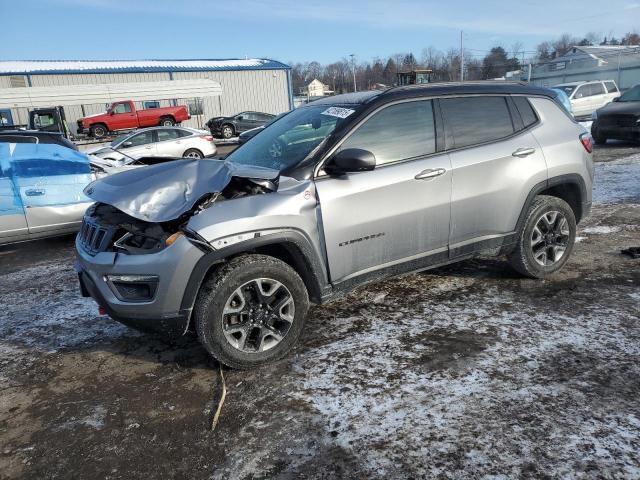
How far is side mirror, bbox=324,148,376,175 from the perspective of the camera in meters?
3.16

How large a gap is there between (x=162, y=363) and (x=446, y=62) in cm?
8024

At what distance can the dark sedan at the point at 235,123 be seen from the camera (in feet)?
85.4

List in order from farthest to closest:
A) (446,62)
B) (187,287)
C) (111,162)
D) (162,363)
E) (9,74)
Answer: (446,62) < (9,74) < (111,162) < (162,363) < (187,287)

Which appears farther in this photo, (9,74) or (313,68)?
(313,68)

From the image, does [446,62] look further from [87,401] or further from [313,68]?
[87,401]

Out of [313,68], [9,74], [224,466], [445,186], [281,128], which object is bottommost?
[224,466]

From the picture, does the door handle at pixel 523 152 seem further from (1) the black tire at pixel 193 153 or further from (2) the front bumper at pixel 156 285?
(1) the black tire at pixel 193 153

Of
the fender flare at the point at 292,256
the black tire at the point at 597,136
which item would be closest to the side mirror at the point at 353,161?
the fender flare at the point at 292,256


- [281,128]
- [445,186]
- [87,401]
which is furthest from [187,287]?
[445,186]

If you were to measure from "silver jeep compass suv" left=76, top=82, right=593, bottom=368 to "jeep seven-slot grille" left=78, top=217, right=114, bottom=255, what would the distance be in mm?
13

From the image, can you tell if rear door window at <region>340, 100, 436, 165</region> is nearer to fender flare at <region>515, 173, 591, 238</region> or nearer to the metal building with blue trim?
fender flare at <region>515, 173, 591, 238</region>

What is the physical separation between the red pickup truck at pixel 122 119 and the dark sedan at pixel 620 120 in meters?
21.9

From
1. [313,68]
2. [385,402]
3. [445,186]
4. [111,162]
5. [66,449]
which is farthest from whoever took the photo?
[313,68]

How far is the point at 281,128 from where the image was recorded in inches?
161
